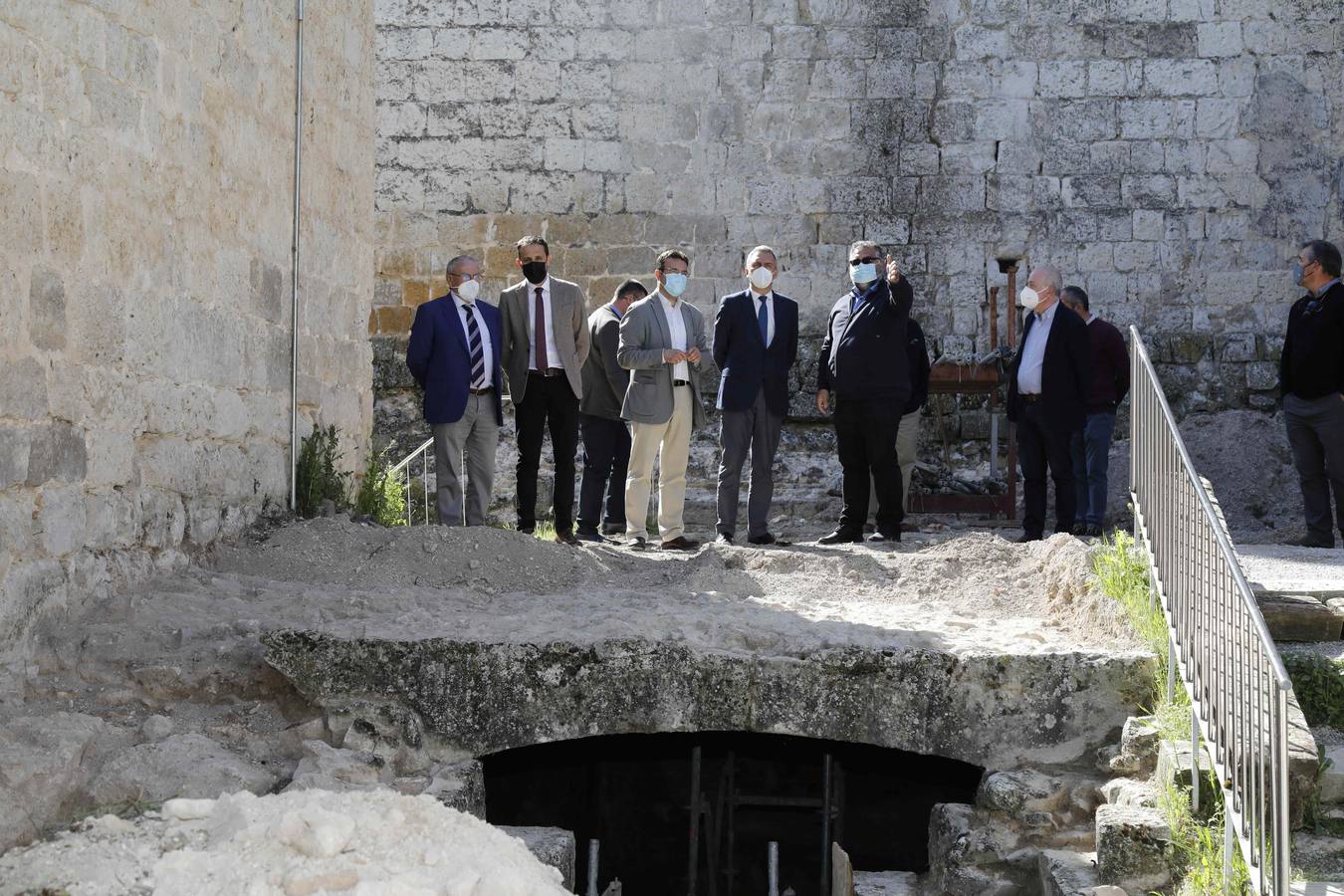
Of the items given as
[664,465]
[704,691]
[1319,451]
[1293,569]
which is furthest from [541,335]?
[1319,451]

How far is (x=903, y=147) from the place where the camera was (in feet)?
38.5

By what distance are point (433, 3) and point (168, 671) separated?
25.5ft

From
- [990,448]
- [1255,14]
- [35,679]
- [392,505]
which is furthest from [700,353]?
[1255,14]

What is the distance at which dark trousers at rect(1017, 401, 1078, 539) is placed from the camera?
829 cm

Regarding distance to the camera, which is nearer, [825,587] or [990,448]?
[825,587]

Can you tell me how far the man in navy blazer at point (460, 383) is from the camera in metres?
8.09

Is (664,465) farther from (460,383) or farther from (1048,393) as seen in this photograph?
(1048,393)

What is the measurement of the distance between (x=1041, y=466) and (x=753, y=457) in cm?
155

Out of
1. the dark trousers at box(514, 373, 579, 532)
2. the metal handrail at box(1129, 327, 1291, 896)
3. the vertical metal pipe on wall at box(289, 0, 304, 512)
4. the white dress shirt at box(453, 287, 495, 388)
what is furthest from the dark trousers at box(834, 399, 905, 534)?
the vertical metal pipe on wall at box(289, 0, 304, 512)

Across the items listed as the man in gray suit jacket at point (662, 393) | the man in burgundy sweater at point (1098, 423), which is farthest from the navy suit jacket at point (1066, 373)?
the man in gray suit jacket at point (662, 393)

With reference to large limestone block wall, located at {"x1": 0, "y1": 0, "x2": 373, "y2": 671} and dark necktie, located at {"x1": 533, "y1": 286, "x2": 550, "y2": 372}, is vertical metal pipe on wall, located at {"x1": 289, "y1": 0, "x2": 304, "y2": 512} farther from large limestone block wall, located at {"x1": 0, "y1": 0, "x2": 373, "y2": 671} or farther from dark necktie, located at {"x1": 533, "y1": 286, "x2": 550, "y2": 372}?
dark necktie, located at {"x1": 533, "y1": 286, "x2": 550, "y2": 372}

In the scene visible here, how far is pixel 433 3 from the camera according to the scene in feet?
39.3

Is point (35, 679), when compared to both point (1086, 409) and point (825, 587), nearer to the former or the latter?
point (825, 587)

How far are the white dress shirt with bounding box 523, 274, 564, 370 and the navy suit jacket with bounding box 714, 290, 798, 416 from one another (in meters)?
0.85
